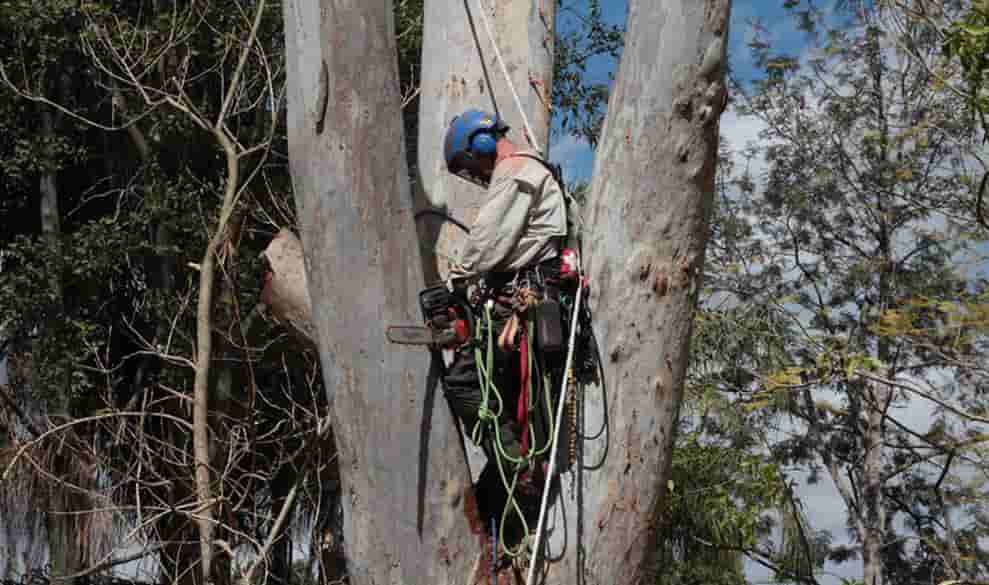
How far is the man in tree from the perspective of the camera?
11.3 feet

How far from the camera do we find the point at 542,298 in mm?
3545

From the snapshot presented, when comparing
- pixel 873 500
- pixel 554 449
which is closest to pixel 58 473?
pixel 554 449

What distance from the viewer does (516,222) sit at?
363 cm

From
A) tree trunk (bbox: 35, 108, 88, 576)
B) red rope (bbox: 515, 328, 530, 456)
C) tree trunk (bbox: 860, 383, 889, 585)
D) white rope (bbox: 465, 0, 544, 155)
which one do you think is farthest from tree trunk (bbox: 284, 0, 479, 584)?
tree trunk (bbox: 860, 383, 889, 585)

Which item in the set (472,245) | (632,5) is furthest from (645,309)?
(632,5)

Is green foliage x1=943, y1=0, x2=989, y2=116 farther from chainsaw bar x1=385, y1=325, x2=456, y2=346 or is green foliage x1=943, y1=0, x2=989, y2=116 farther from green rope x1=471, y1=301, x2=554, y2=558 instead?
chainsaw bar x1=385, y1=325, x2=456, y2=346

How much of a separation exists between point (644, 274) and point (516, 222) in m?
0.53

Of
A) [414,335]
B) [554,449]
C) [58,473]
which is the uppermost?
[414,335]

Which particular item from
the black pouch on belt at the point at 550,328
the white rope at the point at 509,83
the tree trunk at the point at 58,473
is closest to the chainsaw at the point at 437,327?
the black pouch on belt at the point at 550,328

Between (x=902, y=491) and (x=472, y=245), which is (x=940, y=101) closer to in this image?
(x=902, y=491)

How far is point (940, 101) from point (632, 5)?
1184 centimetres

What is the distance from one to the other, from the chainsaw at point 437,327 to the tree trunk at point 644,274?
397 mm

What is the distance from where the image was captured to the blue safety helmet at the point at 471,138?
12.4ft

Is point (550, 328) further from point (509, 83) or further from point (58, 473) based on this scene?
point (58, 473)
